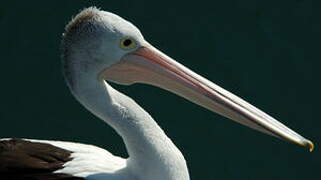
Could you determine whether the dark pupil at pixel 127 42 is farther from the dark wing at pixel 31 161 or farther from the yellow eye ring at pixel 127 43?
the dark wing at pixel 31 161

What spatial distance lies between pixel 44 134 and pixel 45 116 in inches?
5.0

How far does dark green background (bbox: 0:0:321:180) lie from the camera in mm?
4793

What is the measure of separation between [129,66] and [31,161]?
57 cm

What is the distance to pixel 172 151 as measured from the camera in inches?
123

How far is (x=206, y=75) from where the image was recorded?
Result: 4.82 m

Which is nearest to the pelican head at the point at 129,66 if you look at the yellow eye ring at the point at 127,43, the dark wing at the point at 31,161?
the yellow eye ring at the point at 127,43

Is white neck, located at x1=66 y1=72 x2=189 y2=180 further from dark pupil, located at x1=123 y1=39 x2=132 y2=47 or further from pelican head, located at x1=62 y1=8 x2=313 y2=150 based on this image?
dark pupil, located at x1=123 y1=39 x2=132 y2=47

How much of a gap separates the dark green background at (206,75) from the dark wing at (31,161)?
63.4 inches

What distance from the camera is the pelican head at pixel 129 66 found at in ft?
9.88

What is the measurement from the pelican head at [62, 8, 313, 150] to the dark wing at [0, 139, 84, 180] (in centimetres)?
33

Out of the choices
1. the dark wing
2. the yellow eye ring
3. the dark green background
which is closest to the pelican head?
the yellow eye ring

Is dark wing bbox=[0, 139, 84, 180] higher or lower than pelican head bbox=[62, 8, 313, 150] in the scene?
lower

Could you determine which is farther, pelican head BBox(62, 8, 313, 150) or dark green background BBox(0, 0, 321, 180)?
dark green background BBox(0, 0, 321, 180)

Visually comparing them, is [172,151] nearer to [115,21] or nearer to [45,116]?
[115,21]
